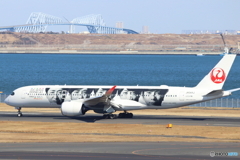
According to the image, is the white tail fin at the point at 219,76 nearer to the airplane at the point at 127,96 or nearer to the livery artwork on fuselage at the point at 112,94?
the airplane at the point at 127,96

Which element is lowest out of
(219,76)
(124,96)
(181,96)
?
(124,96)

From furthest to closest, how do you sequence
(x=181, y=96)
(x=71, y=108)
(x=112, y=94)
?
(x=112, y=94) < (x=181, y=96) < (x=71, y=108)

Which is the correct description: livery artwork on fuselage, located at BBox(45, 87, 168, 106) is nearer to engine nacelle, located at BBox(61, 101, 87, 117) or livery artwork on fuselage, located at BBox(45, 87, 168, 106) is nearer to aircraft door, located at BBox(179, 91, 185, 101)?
aircraft door, located at BBox(179, 91, 185, 101)

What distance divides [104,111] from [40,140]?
1695 centimetres

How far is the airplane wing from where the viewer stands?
5309cm

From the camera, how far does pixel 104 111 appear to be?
55.3 meters

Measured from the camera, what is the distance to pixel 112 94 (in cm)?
5625

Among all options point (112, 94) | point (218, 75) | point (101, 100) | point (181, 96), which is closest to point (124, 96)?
point (112, 94)

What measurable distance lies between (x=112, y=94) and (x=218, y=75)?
12.6 meters

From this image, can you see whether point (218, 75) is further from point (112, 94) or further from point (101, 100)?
point (101, 100)

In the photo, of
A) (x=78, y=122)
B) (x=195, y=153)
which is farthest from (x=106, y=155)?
(x=78, y=122)

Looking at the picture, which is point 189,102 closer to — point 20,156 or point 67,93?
point 67,93

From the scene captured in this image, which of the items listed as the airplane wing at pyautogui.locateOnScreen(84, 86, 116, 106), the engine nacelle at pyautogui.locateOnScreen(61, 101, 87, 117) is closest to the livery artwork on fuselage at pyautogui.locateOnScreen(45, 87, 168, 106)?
the airplane wing at pyautogui.locateOnScreen(84, 86, 116, 106)

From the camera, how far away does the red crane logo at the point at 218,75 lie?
178 ft
